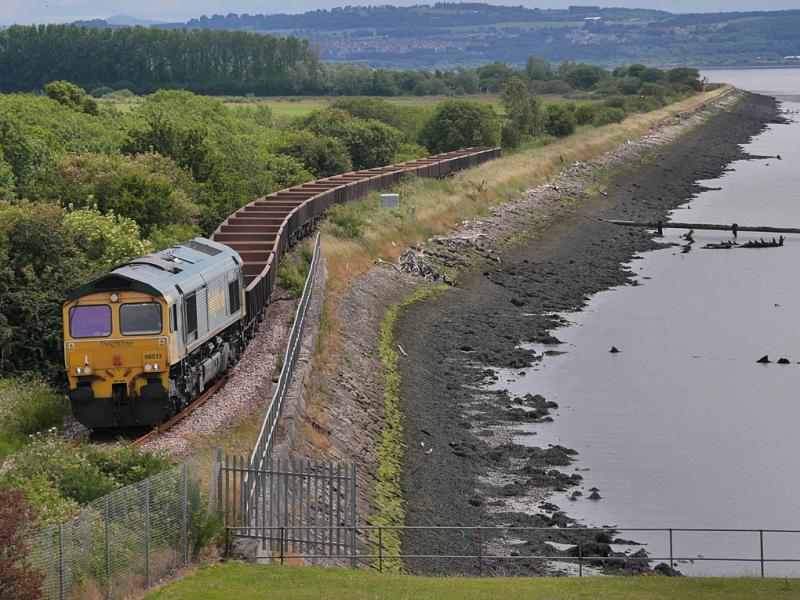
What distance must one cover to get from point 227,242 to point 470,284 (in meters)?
15.5

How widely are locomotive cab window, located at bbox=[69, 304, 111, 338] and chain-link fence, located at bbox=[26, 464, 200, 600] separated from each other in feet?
20.3

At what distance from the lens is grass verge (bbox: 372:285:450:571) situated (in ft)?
93.8

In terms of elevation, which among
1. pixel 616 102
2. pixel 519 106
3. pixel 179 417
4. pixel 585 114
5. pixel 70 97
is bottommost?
pixel 179 417

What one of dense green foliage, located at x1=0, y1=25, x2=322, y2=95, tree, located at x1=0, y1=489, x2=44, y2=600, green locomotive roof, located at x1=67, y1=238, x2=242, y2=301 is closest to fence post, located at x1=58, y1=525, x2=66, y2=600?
tree, located at x1=0, y1=489, x2=44, y2=600

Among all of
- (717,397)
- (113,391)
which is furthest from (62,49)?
(113,391)

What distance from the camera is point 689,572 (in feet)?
95.3

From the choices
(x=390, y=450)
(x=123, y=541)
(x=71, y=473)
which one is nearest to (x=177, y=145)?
(x=390, y=450)

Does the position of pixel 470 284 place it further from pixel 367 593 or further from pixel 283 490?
pixel 367 593

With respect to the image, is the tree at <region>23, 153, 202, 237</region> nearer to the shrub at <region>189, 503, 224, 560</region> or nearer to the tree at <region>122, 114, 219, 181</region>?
the tree at <region>122, 114, 219, 181</region>

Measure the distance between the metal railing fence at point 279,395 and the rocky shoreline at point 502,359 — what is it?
3.82m

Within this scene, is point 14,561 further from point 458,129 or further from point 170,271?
point 458,129

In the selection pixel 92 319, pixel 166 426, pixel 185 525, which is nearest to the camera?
pixel 185 525

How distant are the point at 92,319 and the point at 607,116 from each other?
132 metres

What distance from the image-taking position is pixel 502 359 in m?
48.7
